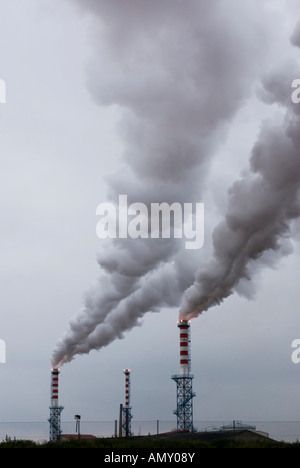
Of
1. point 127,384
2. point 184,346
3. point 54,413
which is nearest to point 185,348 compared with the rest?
point 184,346

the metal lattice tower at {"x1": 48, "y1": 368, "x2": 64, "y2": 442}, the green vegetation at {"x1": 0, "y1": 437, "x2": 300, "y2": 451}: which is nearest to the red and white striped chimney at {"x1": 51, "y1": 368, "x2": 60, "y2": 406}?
the metal lattice tower at {"x1": 48, "y1": 368, "x2": 64, "y2": 442}

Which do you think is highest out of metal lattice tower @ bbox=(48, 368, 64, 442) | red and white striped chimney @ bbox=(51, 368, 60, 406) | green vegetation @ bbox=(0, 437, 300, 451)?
red and white striped chimney @ bbox=(51, 368, 60, 406)

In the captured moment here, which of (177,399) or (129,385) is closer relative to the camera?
(177,399)

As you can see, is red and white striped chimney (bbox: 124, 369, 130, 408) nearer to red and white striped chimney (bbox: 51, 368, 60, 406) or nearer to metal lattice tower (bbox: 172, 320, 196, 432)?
red and white striped chimney (bbox: 51, 368, 60, 406)

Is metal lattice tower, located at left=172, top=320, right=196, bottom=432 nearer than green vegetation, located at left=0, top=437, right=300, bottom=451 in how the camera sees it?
No

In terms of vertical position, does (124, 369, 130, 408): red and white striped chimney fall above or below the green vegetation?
above

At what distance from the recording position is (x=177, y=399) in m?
77.8

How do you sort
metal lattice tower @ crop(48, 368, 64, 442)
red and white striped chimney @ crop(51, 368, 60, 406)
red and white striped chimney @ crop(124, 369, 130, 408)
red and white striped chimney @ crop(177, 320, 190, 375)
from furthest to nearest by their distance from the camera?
red and white striped chimney @ crop(124, 369, 130, 408) < metal lattice tower @ crop(48, 368, 64, 442) < red and white striped chimney @ crop(51, 368, 60, 406) < red and white striped chimney @ crop(177, 320, 190, 375)

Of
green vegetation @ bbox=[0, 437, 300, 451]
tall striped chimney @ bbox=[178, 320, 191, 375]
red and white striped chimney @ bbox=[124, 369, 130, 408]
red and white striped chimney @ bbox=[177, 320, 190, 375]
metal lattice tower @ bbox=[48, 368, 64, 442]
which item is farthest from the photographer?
red and white striped chimney @ bbox=[124, 369, 130, 408]

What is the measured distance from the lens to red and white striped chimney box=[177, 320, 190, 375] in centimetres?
7001
